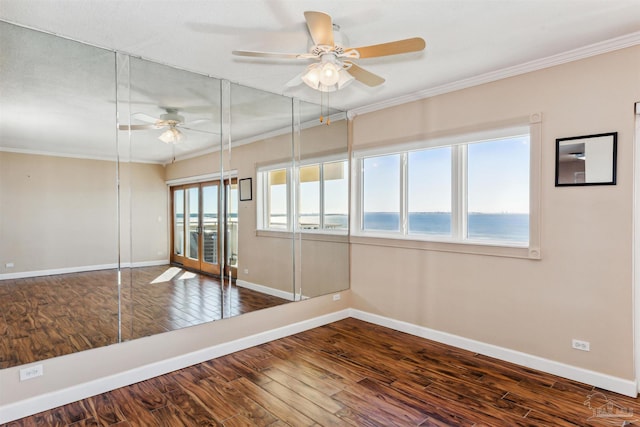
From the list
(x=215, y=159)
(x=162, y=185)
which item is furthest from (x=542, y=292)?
(x=162, y=185)

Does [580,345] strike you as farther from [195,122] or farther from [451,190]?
[195,122]

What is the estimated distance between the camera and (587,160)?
2.88 meters

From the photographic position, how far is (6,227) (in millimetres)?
2393

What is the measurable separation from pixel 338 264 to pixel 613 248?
2.82 metres

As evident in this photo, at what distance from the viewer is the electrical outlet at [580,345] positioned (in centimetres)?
291

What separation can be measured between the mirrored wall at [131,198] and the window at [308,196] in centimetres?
3

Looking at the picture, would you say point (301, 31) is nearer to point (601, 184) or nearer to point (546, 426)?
point (601, 184)

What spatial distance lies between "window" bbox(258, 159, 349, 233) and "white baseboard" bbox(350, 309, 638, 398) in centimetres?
143

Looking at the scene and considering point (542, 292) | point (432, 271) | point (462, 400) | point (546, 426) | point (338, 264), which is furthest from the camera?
point (338, 264)

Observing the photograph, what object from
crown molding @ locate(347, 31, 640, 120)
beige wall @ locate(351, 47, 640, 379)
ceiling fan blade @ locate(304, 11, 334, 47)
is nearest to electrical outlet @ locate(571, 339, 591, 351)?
beige wall @ locate(351, 47, 640, 379)

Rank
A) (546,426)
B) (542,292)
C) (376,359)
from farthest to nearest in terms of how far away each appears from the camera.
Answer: (376,359) → (542,292) → (546,426)

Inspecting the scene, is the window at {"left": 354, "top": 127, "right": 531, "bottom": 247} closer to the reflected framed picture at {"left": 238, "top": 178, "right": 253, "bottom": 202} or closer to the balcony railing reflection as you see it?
the reflected framed picture at {"left": 238, "top": 178, "right": 253, "bottom": 202}

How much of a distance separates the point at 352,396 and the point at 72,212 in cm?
264

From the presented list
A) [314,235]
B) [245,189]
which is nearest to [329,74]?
[245,189]
